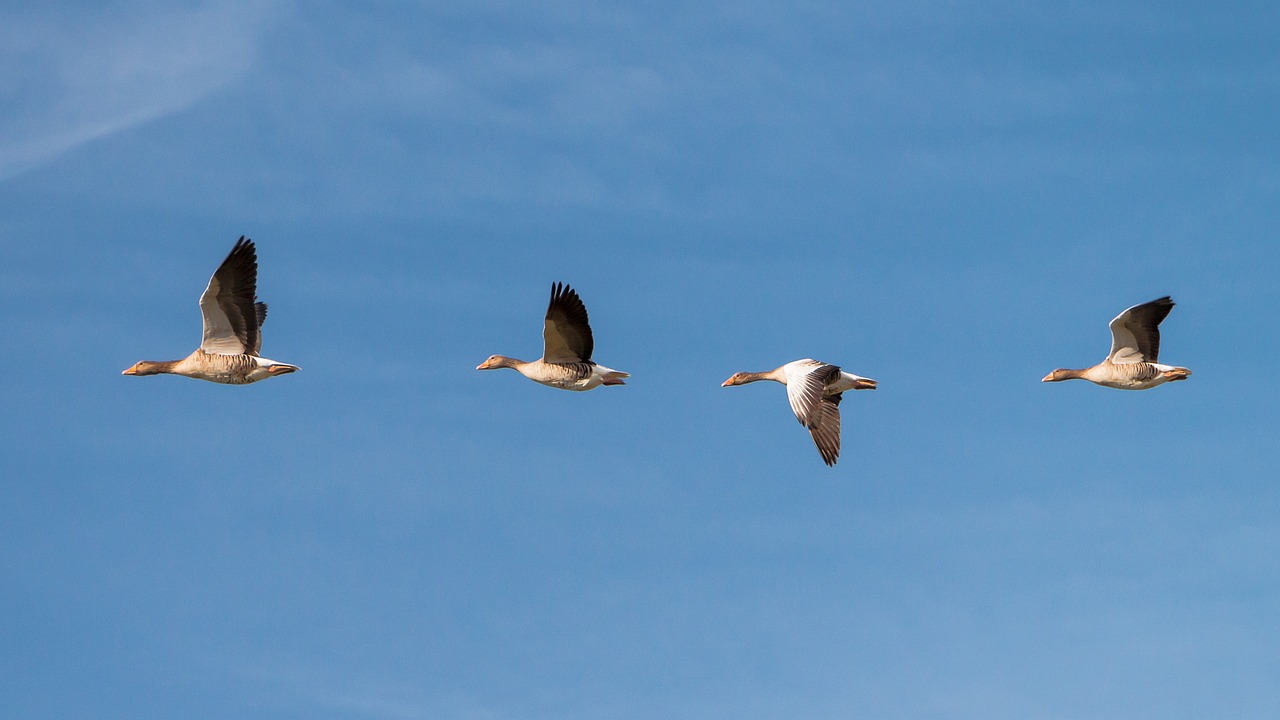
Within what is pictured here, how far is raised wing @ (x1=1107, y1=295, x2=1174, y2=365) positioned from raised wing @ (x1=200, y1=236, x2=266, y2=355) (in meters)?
14.2

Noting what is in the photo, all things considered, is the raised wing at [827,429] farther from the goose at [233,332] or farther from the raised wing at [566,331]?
the goose at [233,332]

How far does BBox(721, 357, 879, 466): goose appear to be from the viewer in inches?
1072

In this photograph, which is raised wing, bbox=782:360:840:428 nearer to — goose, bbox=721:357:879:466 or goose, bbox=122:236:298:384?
goose, bbox=721:357:879:466

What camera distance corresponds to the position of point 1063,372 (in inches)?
1212

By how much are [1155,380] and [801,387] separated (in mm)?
6416

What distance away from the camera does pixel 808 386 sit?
90.3 feet

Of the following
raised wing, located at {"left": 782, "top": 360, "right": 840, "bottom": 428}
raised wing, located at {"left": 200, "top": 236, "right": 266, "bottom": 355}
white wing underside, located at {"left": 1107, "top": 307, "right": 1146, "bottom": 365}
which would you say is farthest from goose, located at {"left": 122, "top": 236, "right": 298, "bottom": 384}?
white wing underside, located at {"left": 1107, "top": 307, "right": 1146, "bottom": 365}

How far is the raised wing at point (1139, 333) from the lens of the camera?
1113 inches

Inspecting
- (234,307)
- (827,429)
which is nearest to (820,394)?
(827,429)

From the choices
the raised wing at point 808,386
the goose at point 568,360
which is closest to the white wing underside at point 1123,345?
the raised wing at point 808,386

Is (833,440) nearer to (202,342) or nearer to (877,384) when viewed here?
(877,384)

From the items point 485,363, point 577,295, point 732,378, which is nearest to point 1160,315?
point 732,378

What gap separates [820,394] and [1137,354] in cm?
600

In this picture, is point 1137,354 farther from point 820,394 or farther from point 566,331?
point 566,331
